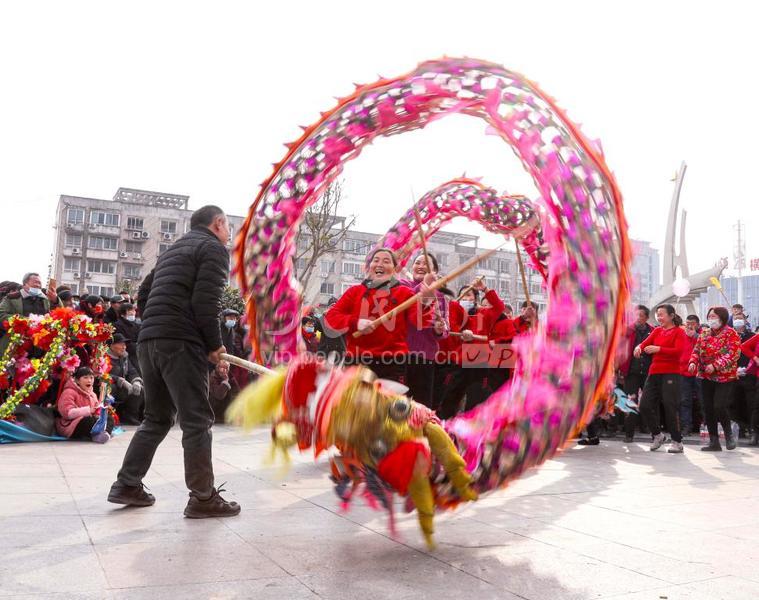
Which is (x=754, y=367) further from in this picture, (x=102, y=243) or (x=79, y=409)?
(x=102, y=243)

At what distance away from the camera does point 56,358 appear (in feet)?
27.4

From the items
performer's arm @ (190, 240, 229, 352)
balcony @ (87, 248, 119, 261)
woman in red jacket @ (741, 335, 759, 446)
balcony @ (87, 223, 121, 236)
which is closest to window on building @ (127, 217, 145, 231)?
balcony @ (87, 223, 121, 236)

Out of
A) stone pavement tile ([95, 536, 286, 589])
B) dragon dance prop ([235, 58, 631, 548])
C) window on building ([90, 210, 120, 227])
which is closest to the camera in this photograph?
stone pavement tile ([95, 536, 286, 589])

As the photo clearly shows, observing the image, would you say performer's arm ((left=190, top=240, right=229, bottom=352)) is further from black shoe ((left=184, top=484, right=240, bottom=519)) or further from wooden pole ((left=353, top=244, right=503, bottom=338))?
wooden pole ((left=353, top=244, right=503, bottom=338))

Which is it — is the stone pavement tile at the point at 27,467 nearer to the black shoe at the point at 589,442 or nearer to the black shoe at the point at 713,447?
the black shoe at the point at 589,442

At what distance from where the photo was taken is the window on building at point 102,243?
62.6 metres

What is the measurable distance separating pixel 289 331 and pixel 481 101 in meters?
2.16

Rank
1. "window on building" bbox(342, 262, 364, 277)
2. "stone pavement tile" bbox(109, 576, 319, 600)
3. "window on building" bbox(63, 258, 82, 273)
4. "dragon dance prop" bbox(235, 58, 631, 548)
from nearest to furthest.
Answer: "stone pavement tile" bbox(109, 576, 319, 600) < "dragon dance prop" bbox(235, 58, 631, 548) < "window on building" bbox(342, 262, 364, 277) < "window on building" bbox(63, 258, 82, 273)

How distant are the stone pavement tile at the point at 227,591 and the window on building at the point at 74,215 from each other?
→ 214 feet

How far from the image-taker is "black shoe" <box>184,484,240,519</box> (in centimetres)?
436

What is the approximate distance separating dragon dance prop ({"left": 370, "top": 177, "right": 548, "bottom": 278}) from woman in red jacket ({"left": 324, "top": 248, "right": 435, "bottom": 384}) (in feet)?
9.52

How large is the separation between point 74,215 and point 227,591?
65779 mm

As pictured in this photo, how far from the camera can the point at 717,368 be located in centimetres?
891

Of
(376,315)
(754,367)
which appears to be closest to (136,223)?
(754,367)
